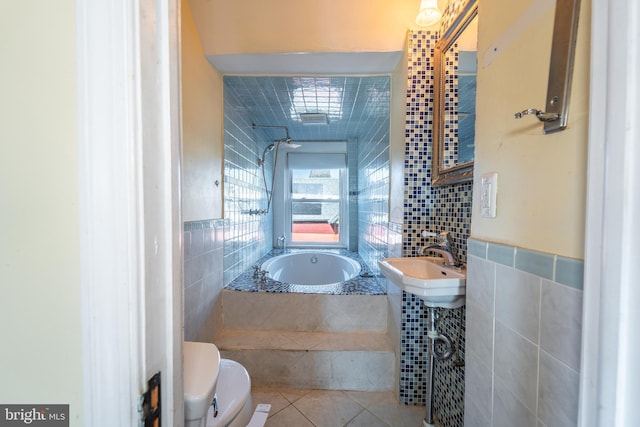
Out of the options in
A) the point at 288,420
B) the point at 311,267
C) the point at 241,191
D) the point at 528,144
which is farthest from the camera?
the point at 311,267

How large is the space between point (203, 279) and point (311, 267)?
1.79 m

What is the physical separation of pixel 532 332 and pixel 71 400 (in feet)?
2.91

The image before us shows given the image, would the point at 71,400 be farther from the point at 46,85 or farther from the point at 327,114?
the point at 327,114

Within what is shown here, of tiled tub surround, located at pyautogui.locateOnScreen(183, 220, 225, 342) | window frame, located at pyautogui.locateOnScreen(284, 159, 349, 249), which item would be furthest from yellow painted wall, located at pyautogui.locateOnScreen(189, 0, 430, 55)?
window frame, located at pyautogui.locateOnScreen(284, 159, 349, 249)

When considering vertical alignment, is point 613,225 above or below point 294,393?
above

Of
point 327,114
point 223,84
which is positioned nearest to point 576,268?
point 223,84

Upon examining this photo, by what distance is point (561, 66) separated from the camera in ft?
1.76

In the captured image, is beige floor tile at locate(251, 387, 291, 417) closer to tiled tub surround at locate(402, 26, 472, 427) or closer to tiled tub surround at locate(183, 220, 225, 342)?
tiled tub surround at locate(183, 220, 225, 342)

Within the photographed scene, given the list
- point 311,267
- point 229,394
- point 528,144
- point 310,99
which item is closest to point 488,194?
point 528,144

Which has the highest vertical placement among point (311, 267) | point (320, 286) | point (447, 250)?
point (447, 250)

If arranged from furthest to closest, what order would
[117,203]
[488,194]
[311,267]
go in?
[311,267], [488,194], [117,203]

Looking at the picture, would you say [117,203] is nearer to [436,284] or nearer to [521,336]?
[521,336]

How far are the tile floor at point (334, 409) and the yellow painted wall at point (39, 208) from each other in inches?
61.6

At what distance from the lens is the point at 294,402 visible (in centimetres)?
170
